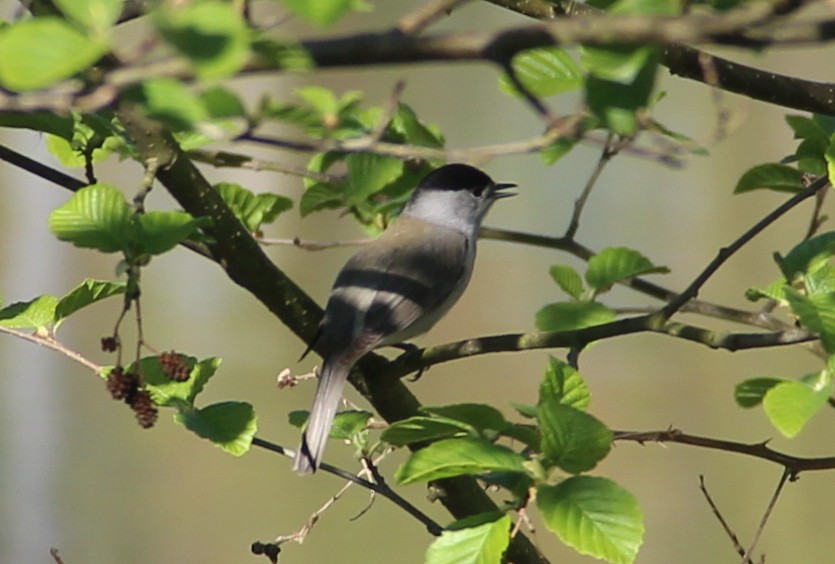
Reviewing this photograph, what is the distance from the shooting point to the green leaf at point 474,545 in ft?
3.00

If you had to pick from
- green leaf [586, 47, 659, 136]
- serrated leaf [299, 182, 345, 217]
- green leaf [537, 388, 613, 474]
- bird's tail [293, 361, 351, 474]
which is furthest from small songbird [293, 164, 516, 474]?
green leaf [586, 47, 659, 136]

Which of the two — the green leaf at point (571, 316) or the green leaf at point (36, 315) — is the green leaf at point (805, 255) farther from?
the green leaf at point (36, 315)

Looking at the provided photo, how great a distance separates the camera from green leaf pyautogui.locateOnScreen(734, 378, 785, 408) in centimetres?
98

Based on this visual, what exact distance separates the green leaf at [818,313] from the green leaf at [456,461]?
26 cm

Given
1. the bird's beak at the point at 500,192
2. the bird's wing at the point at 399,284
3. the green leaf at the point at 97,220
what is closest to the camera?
the green leaf at the point at 97,220

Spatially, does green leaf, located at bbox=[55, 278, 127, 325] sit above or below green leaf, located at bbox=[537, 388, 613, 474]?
above

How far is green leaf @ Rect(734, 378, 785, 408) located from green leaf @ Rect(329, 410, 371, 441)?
1.20 ft

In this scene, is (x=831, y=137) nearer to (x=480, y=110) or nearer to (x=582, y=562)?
(x=582, y=562)

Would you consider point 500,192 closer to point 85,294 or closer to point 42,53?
point 85,294

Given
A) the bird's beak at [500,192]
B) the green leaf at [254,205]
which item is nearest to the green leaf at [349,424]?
the green leaf at [254,205]

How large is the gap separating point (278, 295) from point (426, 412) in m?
0.32

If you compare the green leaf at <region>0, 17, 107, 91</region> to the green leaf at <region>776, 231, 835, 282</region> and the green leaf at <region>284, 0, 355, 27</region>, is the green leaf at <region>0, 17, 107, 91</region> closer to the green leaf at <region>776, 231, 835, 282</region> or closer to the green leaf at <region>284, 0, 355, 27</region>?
the green leaf at <region>284, 0, 355, 27</region>

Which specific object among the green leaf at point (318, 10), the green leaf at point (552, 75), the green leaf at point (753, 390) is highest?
the green leaf at point (552, 75)

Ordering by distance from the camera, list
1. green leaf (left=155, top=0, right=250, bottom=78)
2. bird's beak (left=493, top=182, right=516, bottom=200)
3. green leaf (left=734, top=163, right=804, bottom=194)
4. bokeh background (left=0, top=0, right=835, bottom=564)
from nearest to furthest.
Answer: green leaf (left=155, top=0, right=250, bottom=78) < green leaf (left=734, top=163, right=804, bottom=194) < bird's beak (left=493, top=182, right=516, bottom=200) < bokeh background (left=0, top=0, right=835, bottom=564)
